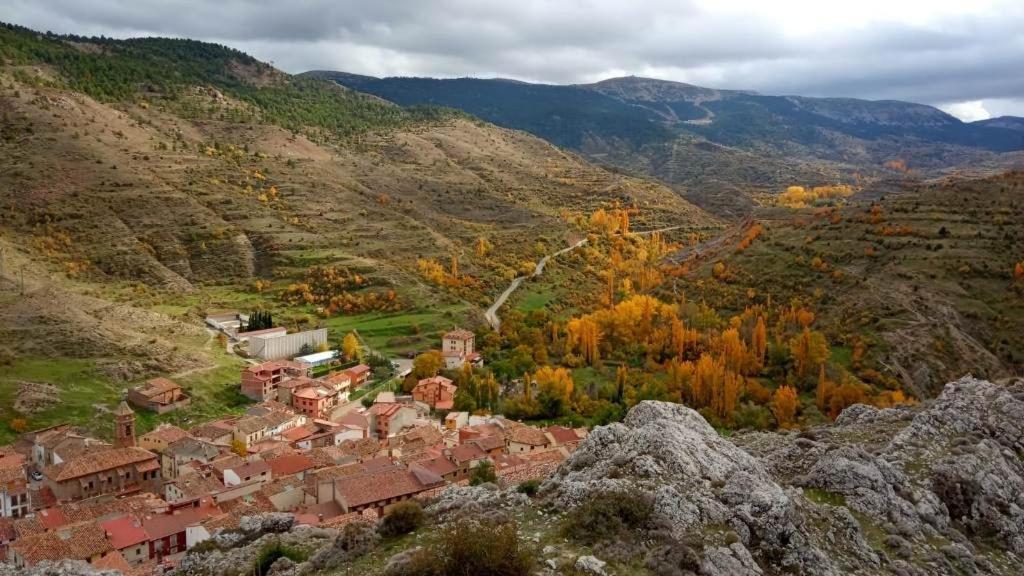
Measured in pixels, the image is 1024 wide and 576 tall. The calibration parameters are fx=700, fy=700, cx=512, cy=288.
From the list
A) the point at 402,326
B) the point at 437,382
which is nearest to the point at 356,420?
the point at 437,382

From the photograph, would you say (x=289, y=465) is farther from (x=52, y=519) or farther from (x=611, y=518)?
(x=611, y=518)

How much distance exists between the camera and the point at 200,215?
95.2m

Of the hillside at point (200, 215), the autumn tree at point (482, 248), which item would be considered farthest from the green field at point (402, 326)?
the autumn tree at point (482, 248)

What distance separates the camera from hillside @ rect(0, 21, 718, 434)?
56.8 meters

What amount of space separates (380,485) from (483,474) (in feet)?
17.2

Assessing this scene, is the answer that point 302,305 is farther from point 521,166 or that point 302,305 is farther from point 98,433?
point 521,166

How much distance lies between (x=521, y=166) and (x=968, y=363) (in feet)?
407

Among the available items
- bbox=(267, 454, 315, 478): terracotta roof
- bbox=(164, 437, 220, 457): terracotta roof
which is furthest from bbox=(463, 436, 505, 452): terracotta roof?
bbox=(164, 437, 220, 457): terracotta roof

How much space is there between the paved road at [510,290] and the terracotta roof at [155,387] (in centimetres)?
3551

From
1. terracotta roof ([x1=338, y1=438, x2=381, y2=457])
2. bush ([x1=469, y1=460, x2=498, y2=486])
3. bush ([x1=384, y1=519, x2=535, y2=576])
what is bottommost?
terracotta roof ([x1=338, y1=438, x2=381, y2=457])

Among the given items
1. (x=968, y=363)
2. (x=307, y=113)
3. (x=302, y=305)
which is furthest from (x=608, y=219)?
(x=307, y=113)

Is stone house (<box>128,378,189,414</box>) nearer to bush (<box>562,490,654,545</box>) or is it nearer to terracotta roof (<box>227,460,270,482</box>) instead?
terracotta roof (<box>227,460,270,482</box>)

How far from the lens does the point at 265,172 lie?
382 feet

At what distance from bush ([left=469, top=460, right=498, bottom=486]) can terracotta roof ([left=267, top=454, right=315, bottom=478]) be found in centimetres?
946
